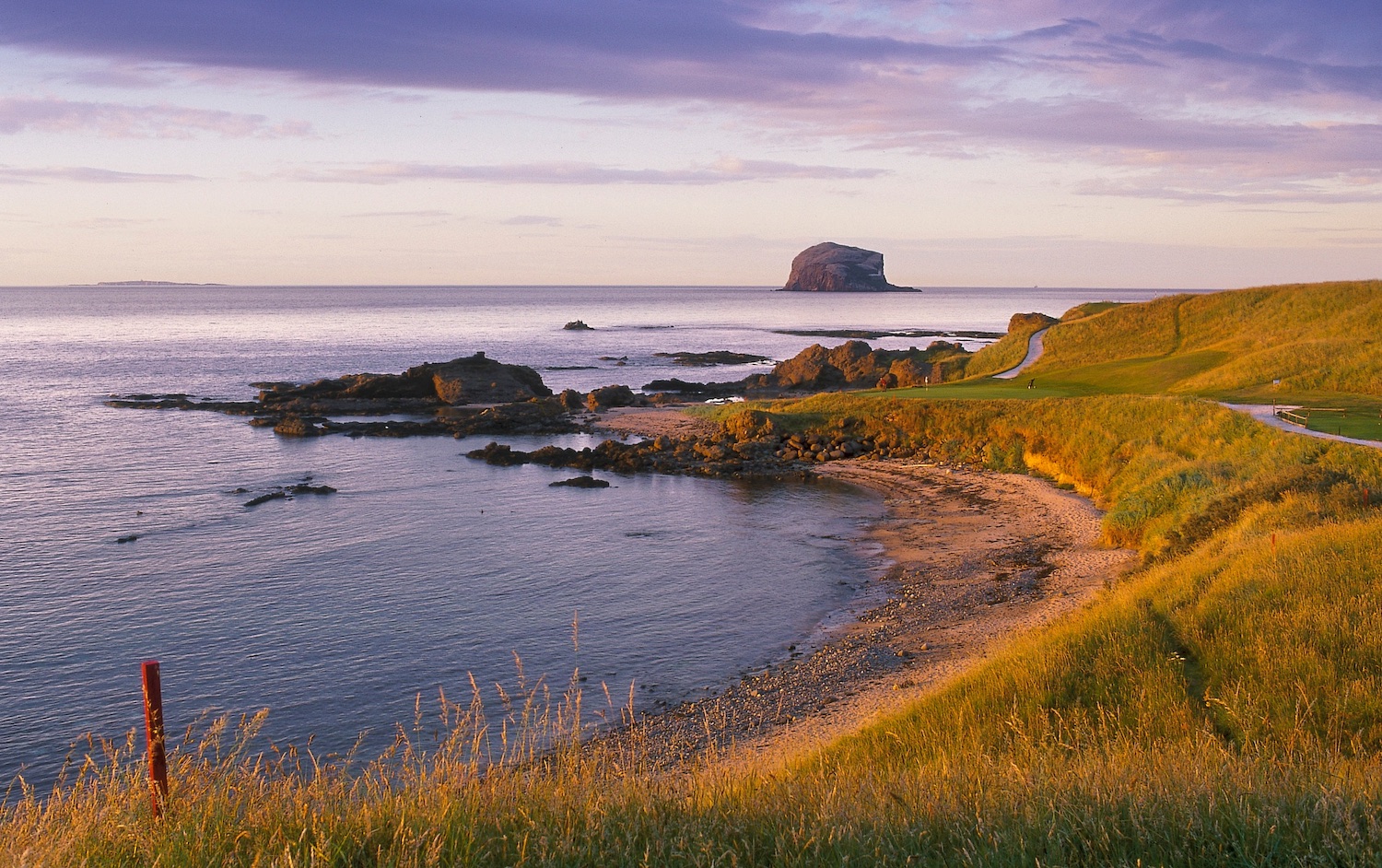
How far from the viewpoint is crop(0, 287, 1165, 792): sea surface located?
1628 cm

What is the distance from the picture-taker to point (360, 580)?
23.2 m

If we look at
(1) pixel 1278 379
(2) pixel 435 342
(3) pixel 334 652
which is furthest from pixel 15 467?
(2) pixel 435 342

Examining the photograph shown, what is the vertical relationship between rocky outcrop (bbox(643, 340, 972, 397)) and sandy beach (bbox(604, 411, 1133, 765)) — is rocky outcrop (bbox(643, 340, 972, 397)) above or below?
above

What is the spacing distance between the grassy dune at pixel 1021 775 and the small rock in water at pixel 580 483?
815 inches

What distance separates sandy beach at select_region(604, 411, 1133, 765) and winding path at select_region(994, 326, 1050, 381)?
59.1 feet

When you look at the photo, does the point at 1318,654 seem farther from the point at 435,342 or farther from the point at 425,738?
the point at 435,342

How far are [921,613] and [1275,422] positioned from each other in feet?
45.0

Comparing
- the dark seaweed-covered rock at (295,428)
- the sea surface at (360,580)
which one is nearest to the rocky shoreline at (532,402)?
the dark seaweed-covered rock at (295,428)

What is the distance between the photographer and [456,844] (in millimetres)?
5055

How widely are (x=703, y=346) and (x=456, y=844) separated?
398 feet

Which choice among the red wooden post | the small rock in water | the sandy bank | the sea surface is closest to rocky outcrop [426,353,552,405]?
the sea surface

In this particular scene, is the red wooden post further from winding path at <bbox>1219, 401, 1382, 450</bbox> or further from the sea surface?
winding path at <bbox>1219, 401, 1382, 450</bbox>

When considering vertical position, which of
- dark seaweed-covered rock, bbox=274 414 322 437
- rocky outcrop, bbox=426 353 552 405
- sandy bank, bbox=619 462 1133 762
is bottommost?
sandy bank, bbox=619 462 1133 762

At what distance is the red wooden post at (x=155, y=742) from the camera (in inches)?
211
